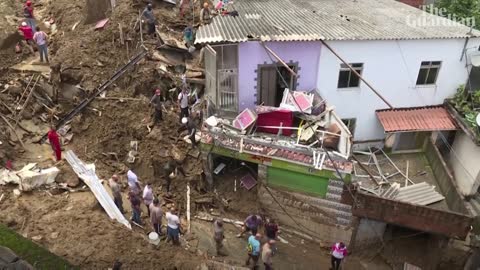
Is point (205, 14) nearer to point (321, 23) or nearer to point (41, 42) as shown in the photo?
point (321, 23)

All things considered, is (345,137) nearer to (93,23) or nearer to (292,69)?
(292,69)

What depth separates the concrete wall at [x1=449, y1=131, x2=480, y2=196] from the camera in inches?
672

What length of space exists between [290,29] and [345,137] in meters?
5.06

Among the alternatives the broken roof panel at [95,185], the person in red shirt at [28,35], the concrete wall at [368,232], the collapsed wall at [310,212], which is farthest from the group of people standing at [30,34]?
the concrete wall at [368,232]

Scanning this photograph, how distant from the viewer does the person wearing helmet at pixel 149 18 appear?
19938mm

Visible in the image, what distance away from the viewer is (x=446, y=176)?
55.3 ft

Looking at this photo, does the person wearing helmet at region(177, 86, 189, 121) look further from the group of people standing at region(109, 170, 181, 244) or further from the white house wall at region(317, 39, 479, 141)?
the white house wall at region(317, 39, 479, 141)

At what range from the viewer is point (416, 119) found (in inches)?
719

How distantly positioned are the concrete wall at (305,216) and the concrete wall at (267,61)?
13.2 ft

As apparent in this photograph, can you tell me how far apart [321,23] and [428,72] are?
5.25 meters

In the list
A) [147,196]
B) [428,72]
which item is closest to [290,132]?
[147,196]

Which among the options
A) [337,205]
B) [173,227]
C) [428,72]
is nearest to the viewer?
[173,227]

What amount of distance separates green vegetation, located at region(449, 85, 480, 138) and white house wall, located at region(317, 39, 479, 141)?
386mm

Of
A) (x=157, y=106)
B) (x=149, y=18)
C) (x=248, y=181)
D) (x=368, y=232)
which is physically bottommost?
(x=368, y=232)
